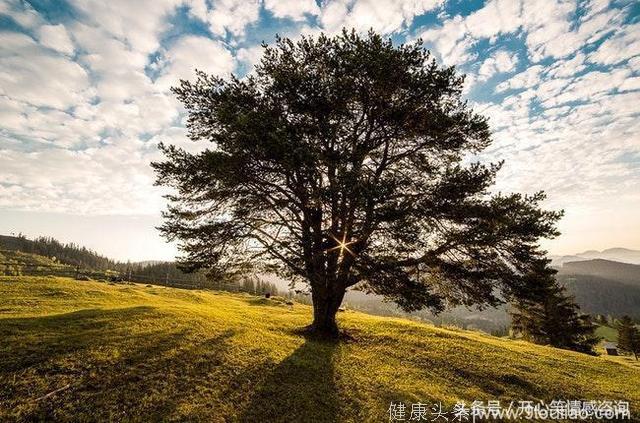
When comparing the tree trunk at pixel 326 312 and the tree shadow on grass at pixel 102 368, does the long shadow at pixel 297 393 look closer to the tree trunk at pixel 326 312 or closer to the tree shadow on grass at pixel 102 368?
the tree shadow on grass at pixel 102 368

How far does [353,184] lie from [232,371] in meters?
7.65

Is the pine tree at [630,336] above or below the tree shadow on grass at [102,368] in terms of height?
below

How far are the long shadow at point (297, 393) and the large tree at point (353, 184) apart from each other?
448 centimetres

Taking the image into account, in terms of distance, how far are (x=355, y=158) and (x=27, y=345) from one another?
1330cm

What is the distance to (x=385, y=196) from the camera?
13.9 meters

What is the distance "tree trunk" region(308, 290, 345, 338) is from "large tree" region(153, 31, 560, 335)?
12 centimetres

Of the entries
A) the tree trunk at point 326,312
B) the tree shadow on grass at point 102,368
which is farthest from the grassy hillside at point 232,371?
the tree trunk at point 326,312

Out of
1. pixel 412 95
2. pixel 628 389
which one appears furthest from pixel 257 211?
pixel 628 389

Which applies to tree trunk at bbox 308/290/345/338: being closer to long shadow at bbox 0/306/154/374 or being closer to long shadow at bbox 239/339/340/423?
long shadow at bbox 239/339/340/423

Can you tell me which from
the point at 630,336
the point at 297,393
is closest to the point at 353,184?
the point at 297,393

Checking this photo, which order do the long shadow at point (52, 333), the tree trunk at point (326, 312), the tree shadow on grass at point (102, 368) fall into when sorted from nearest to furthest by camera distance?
the tree shadow on grass at point (102, 368)
the long shadow at point (52, 333)
the tree trunk at point (326, 312)

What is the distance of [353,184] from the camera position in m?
13.5

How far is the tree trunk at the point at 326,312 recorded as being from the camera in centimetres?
1834

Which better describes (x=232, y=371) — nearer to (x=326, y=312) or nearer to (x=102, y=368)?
(x=102, y=368)
